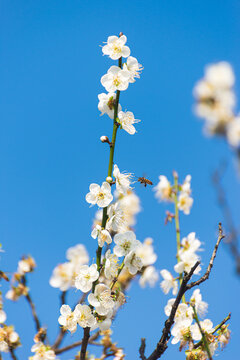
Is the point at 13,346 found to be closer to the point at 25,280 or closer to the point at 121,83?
the point at 25,280

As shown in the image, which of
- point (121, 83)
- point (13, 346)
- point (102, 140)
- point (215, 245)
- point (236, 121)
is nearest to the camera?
point (236, 121)

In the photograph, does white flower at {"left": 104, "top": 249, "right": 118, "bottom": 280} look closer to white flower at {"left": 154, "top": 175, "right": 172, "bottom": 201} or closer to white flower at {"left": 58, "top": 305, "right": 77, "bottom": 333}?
white flower at {"left": 58, "top": 305, "right": 77, "bottom": 333}

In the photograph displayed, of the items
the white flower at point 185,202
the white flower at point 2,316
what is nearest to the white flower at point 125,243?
the white flower at point 185,202

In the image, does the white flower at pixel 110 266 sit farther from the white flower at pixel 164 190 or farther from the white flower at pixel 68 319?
the white flower at pixel 164 190

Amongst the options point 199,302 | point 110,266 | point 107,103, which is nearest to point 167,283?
point 199,302

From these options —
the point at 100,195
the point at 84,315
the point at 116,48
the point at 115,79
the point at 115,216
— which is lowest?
the point at 84,315

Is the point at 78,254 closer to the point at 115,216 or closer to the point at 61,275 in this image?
the point at 61,275

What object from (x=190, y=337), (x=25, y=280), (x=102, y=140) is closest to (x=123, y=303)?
(x=190, y=337)
